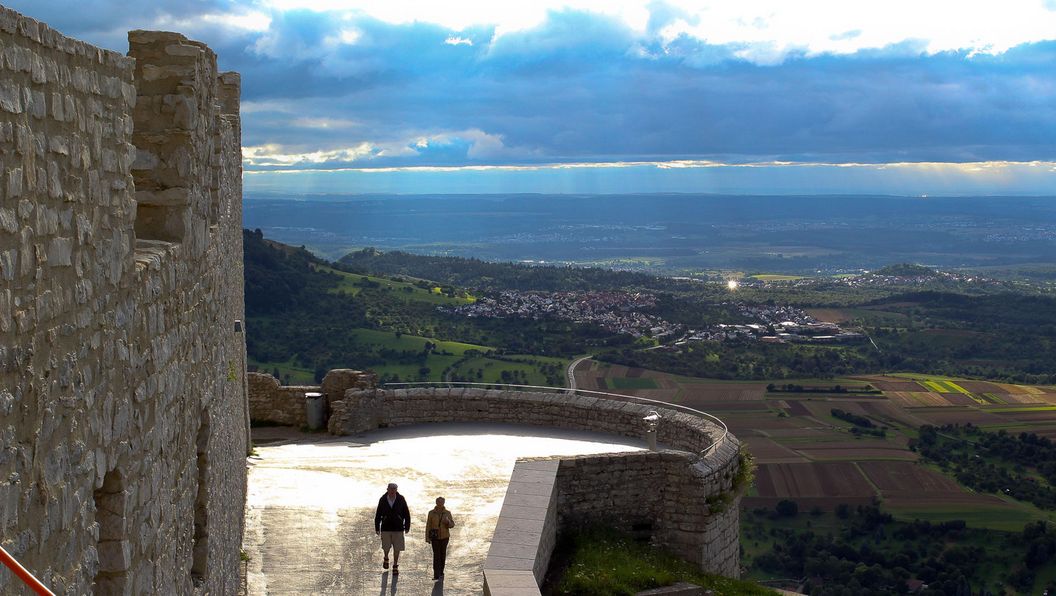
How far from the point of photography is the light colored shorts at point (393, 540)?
1195 cm

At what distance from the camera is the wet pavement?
12.1 meters

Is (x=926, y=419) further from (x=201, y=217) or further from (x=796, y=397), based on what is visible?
(x=201, y=217)

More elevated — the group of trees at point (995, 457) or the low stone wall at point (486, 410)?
the low stone wall at point (486, 410)

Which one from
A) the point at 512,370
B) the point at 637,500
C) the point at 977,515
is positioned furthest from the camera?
the point at 512,370

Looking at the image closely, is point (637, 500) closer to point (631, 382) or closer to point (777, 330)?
point (631, 382)

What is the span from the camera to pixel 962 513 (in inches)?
1774

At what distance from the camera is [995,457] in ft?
175

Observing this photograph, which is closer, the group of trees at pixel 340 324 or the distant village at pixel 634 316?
the group of trees at pixel 340 324

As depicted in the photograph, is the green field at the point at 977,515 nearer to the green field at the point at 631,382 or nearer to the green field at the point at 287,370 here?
the green field at the point at 631,382

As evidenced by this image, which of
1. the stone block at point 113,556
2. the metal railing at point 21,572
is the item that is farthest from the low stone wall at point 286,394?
the metal railing at point 21,572

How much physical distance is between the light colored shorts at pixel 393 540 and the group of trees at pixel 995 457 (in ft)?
137

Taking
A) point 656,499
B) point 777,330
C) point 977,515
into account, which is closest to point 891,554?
point 977,515

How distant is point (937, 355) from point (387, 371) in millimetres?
43466

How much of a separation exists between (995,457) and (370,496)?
45395 mm
